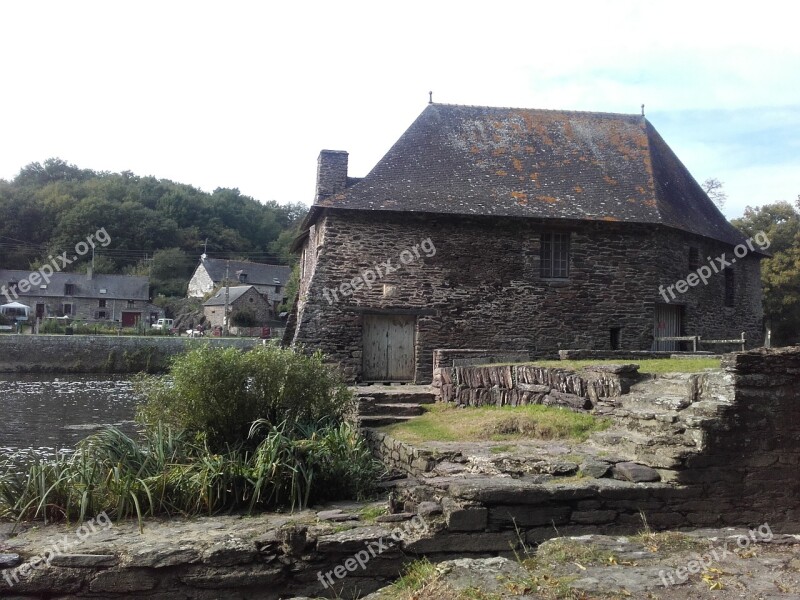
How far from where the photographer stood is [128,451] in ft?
30.1

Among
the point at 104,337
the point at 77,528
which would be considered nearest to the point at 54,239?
the point at 104,337

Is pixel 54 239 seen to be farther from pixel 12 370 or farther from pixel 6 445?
pixel 6 445

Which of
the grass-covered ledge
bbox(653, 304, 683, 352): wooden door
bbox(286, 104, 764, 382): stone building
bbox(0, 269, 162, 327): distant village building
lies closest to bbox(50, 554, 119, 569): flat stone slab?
the grass-covered ledge

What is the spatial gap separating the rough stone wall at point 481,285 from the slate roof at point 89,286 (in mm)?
52414

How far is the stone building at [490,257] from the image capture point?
18.1 m

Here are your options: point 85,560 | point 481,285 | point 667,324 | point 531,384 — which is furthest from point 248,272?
point 85,560

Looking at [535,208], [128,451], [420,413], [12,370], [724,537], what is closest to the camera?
[724,537]

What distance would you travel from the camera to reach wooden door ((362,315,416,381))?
18375 millimetres

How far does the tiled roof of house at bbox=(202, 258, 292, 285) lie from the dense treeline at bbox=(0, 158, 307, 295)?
913 centimetres

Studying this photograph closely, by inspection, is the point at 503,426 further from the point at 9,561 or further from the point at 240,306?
the point at 240,306

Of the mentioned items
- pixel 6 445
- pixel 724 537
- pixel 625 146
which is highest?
pixel 625 146

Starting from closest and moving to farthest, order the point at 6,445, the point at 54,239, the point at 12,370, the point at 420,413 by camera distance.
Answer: the point at 420,413
the point at 6,445
the point at 12,370
the point at 54,239

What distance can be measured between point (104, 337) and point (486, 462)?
36.3 m

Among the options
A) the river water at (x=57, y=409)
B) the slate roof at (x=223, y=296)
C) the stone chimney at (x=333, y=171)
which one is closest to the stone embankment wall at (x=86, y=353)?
the river water at (x=57, y=409)
